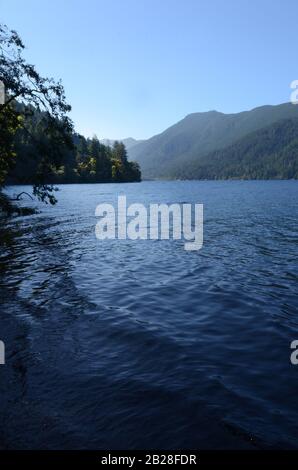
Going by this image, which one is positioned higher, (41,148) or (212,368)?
(41,148)

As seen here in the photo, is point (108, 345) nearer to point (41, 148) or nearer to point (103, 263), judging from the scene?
point (103, 263)

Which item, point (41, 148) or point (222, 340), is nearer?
point (222, 340)

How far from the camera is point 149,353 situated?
1277 centimetres

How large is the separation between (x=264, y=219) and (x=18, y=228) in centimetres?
3555

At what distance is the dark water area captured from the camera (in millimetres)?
8656

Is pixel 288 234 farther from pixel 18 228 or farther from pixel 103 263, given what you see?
pixel 18 228

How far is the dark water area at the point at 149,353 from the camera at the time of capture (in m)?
8.66

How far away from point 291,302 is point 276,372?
6822 millimetres

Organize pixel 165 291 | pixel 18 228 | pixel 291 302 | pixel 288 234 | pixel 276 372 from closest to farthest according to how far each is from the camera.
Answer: pixel 276 372
pixel 291 302
pixel 165 291
pixel 288 234
pixel 18 228
